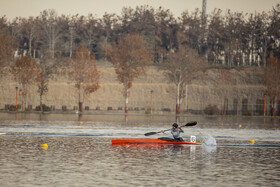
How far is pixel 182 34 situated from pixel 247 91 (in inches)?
878

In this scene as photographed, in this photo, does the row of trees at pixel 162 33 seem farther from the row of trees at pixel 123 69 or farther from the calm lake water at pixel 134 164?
the calm lake water at pixel 134 164

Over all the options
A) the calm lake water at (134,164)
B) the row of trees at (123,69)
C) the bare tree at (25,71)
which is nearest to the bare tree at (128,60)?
the row of trees at (123,69)

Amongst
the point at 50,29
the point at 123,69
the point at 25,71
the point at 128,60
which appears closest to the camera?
the point at 25,71

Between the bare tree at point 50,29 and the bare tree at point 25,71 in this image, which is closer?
the bare tree at point 25,71

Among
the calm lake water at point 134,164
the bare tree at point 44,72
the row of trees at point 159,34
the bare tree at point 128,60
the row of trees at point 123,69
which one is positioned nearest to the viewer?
the calm lake water at point 134,164

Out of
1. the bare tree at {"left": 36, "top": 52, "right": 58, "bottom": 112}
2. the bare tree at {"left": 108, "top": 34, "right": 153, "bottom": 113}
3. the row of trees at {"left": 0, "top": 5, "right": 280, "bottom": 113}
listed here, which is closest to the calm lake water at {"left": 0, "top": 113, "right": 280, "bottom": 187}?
A: the bare tree at {"left": 36, "top": 52, "right": 58, "bottom": 112}

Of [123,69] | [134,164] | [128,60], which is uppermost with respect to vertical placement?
[128,60]

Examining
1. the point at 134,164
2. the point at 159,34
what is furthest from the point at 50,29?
the point at 134,164

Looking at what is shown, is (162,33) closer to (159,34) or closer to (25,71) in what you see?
(159,34)

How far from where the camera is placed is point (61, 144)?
86.7 feet

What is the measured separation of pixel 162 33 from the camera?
134 metres

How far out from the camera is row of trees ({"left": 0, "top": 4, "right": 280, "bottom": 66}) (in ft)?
411

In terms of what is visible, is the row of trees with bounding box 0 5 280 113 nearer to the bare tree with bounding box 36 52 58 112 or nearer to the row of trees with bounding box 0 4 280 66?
the row of trees with bounding box 0 4 280 66

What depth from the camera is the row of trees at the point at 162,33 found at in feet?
411
